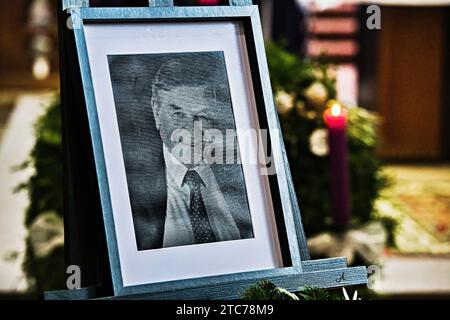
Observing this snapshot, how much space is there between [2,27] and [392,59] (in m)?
5.48

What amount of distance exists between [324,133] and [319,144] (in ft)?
0.16

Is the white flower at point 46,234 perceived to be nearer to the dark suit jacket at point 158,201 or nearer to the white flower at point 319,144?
the white flower at point 319,144

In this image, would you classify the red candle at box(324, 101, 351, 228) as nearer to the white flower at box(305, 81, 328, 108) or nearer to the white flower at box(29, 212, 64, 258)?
the white flower at box(305, 81, 328, 108)

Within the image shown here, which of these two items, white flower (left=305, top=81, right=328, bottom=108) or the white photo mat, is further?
white flower (left=305, top=81, right=328, bottom=108)

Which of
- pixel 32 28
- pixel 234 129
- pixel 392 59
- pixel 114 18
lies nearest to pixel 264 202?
pixel 234 129

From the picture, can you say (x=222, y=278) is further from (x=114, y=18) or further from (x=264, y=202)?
(x=114, y=18)

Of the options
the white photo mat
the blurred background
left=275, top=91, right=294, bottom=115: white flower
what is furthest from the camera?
the blurred background

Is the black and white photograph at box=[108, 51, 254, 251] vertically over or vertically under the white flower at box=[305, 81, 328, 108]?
under

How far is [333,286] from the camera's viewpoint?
152 cm

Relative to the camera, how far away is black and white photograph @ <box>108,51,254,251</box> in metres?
1.48

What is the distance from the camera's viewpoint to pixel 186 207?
1.52 metres

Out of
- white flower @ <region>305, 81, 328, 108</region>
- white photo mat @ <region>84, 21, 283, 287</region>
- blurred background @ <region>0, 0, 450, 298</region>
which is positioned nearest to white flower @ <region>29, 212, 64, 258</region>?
blurred background @ <region>0, 0, 450, 298</region>

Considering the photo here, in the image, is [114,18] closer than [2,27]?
Yes

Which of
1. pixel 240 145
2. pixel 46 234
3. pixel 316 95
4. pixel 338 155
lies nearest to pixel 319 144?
pixel 316 95
